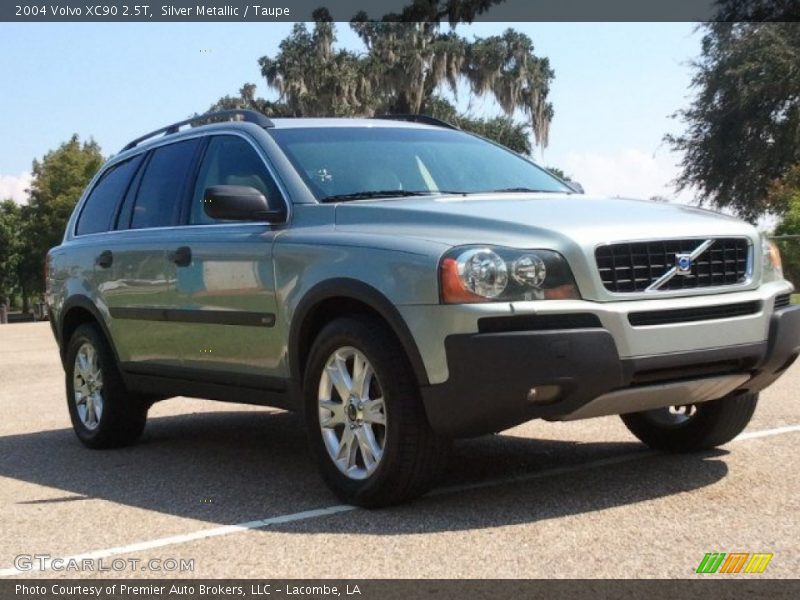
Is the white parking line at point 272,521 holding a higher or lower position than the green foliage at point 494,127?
lower

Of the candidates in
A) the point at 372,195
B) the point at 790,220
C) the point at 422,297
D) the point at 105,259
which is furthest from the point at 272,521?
the point at 790,220

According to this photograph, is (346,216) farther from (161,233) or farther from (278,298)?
(161,233)

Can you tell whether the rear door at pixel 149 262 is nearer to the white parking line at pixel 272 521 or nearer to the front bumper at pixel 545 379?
the white parking line at pixel 272 521

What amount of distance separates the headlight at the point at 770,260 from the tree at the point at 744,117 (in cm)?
3021

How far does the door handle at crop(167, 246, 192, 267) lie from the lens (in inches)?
256

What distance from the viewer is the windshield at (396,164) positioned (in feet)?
19.9

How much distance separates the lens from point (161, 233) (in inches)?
273

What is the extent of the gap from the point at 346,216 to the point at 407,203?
30cm

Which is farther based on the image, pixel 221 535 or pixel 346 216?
pixel 346 216

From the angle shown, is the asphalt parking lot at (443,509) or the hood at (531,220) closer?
the asphalt parking lot at (443,509)

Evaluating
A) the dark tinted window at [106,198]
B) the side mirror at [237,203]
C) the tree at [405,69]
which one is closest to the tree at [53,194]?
the tree at [405,69]

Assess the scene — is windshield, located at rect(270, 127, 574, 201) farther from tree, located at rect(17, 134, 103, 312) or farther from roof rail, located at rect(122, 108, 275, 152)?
tree, located at rect(17, 134, 103, 312)

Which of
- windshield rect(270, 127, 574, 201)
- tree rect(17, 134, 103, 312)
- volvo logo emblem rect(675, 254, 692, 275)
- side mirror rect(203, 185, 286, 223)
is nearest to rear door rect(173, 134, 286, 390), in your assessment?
side mirror rect(203, 185, 286, 223)
